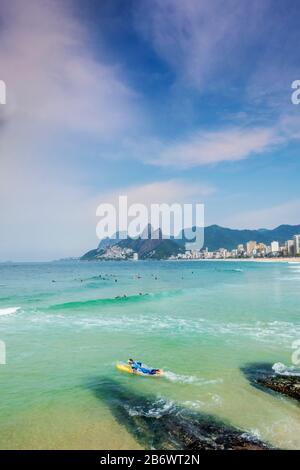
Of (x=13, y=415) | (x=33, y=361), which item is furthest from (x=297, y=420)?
(x=33, y=361)

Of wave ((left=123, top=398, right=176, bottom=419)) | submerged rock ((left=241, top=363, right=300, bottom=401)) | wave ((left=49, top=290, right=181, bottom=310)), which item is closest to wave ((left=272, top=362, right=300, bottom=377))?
submerged rock ((left=241, top=363, right=300, bottom=401))

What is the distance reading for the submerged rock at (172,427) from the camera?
10.4 m

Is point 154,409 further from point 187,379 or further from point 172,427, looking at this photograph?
point 187,379

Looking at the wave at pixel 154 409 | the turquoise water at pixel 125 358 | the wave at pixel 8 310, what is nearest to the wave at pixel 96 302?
the turquoise water at pixel 125 358

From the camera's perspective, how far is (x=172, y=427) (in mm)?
11594

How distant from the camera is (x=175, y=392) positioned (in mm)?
15000

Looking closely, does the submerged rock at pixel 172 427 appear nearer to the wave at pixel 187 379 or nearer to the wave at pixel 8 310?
the wave at pixel 187 379

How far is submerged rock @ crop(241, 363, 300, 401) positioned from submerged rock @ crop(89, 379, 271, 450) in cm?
400

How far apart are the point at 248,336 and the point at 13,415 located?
17123mm

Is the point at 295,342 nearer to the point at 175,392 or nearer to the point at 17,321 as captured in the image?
the point at 175,392

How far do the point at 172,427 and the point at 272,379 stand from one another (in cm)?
658

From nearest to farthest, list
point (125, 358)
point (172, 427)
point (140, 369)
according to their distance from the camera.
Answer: point (172, 427) → point (140, 369) → point (125, 358)

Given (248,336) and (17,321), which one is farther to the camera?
(17,321)

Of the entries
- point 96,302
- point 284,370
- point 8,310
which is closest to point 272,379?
point 284,370
